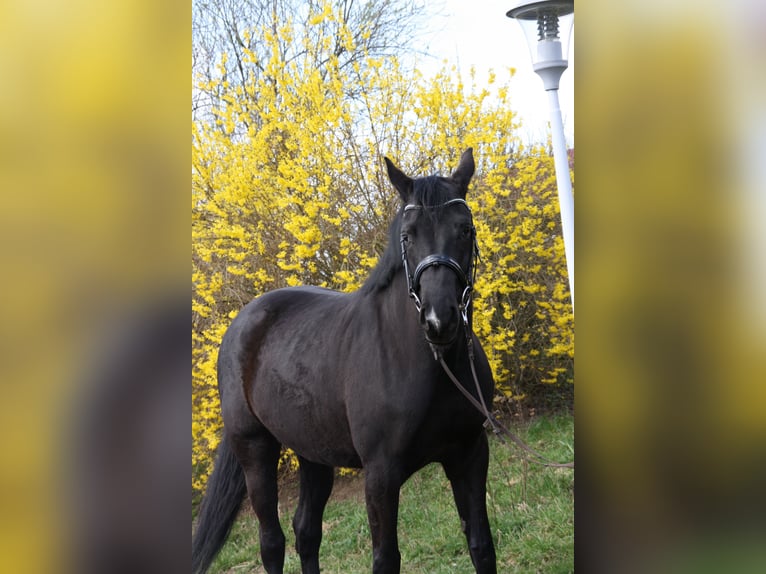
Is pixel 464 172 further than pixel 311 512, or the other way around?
pixel 311 512

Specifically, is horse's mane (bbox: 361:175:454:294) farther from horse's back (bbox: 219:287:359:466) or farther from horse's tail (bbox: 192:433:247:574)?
horse's tail (bbox: 192:433:247:574)

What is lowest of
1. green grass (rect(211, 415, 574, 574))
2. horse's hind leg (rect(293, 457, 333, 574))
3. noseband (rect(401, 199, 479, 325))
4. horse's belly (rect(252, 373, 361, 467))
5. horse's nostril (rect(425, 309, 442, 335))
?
green grass (rect(211, 415, 574, 574))

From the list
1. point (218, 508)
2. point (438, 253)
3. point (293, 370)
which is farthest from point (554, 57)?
point (218, 508)

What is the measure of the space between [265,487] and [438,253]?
202cm

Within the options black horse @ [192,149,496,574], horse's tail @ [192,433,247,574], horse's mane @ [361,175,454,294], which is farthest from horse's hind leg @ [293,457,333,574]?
horse's mane @ [361,175,454,294]

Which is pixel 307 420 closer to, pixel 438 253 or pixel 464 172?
pixel 438 253

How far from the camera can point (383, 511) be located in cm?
314

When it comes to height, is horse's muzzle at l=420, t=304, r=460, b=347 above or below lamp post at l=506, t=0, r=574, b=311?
below

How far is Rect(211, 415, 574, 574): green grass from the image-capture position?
4.61 metres

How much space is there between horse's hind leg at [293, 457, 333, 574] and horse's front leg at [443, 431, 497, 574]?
3.92 feet

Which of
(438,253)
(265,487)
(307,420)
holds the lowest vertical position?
(265,487)
